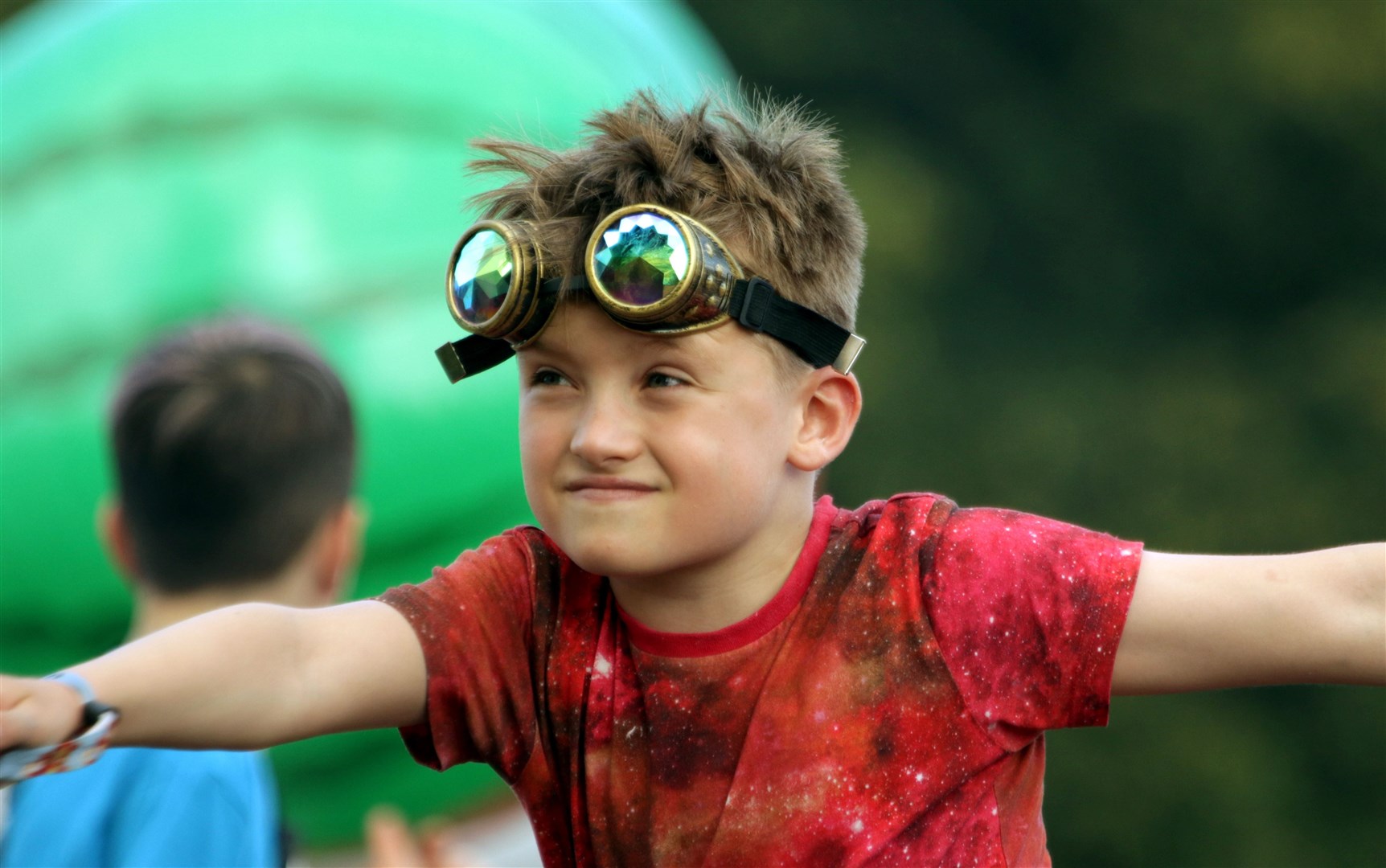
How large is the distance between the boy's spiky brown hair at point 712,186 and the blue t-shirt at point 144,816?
116cm

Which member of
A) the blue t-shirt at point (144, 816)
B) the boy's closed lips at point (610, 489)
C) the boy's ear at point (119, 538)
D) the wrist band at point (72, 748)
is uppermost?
the boy's closed lips at point (610, 489)

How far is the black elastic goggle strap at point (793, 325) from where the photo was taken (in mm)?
2889

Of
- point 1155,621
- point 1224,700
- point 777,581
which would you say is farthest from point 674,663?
point 1224,700

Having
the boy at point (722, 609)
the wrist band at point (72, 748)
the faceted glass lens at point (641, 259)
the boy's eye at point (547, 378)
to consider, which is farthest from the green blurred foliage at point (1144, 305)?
the wrist band at point (72, 748)

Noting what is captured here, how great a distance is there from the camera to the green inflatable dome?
497cm

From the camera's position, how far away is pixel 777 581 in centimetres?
301

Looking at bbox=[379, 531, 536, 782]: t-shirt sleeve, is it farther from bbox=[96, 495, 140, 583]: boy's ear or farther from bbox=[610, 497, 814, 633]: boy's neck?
bbox=[96, 495, 140, 583]: boy's ear

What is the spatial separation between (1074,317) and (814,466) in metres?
12.0

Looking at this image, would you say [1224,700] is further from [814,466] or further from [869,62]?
[814,466]

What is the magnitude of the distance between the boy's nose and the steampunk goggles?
125 mm

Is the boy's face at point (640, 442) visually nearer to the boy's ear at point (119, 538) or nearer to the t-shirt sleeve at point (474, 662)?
the t-shirt sleeve at point (474, 662)

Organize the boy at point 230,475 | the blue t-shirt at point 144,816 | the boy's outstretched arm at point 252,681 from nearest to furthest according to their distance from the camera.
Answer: the boy's outstretched arm at point 252,681 → the blue t-shirt at point 144,816 → the boy at point 230,475

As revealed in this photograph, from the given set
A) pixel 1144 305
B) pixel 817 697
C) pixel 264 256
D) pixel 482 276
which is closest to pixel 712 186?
pixel 482 276

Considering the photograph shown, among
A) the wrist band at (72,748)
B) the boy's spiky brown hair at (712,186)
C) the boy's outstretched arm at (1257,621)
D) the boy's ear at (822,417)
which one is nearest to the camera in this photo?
the wrist band at (72,748)
